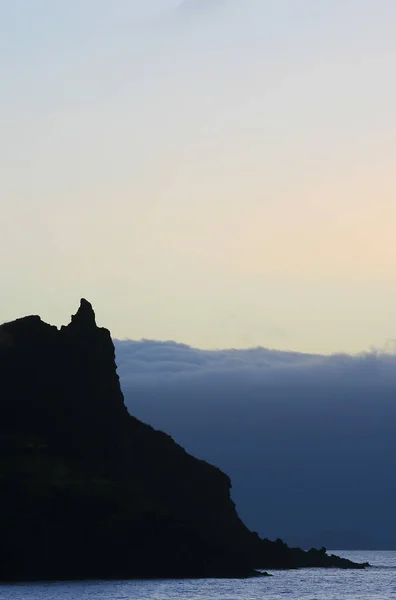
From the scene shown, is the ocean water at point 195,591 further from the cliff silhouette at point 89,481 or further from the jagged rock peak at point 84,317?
the jagged rock peak at point 84,317

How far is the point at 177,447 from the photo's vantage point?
190250mm

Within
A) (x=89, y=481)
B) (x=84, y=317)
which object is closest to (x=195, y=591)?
(x=89, y=481)

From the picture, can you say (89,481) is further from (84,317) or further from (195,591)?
(84,317)

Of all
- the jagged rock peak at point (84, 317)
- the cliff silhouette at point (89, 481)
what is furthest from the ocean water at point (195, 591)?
the jagged rock peak at point (84, 317)

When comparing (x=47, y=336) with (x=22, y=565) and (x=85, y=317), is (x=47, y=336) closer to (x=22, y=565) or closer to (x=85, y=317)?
(x=85, y=317)

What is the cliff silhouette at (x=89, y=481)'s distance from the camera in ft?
495

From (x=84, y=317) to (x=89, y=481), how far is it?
33.1 m

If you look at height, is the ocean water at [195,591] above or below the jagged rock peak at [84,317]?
below

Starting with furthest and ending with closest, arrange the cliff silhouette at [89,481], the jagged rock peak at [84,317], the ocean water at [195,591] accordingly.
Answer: the jagged rock peak at [84,317] → the cliff silhouette at [89,481] → the ocean water at [195,591]

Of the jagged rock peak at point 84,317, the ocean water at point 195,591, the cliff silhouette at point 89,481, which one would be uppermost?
the jagged rock peak at point 84,317

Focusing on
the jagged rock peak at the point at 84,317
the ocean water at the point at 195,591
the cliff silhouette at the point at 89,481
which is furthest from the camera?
the jagged rock peak at the point at 84,317

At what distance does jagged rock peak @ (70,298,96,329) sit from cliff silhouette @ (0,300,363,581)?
154 millimetres

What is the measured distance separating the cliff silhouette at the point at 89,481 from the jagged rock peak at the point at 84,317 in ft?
0.51

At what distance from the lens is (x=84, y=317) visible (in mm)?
187000
